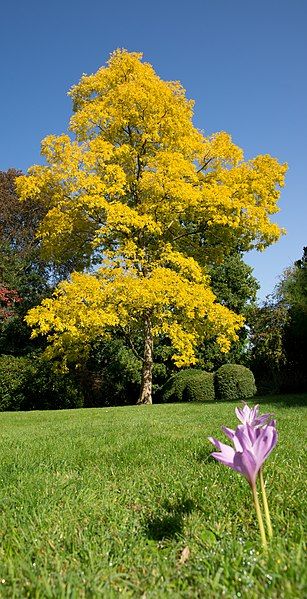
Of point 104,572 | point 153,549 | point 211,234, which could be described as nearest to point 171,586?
point 104,572

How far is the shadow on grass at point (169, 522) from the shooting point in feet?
6.68

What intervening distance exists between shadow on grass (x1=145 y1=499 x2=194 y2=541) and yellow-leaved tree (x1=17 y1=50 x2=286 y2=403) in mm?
10471

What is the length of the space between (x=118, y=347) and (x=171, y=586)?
18253 mm

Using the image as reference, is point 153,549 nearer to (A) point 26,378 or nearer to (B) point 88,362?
(A) point 26,378

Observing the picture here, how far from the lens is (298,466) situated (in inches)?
122

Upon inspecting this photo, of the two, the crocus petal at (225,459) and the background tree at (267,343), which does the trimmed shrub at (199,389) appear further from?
the crocus petal at (225,459)

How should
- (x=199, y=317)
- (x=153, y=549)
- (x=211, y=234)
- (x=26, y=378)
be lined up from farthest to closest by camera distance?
(x=26, y=378) < (x=211, y=234) < (x=199, y=317) < (x=153, y=549)

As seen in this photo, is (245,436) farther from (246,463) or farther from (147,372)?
(147,372)

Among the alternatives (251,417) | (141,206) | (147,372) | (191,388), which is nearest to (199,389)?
(191,388)

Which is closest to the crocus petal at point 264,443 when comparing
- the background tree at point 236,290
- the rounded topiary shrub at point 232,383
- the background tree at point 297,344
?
the background tree at point 297,344

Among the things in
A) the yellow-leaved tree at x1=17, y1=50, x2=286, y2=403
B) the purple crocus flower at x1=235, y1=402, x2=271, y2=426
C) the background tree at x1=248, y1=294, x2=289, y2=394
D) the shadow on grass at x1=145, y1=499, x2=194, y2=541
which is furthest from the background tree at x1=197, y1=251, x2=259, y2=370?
the purple crocus flower at x1=235, y1=402, x2=271, y2=426

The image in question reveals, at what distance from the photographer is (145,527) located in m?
2.12

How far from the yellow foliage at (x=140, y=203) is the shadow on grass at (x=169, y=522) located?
1048 centimetres

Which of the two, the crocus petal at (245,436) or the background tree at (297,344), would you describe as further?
the background tree at (297,344)
